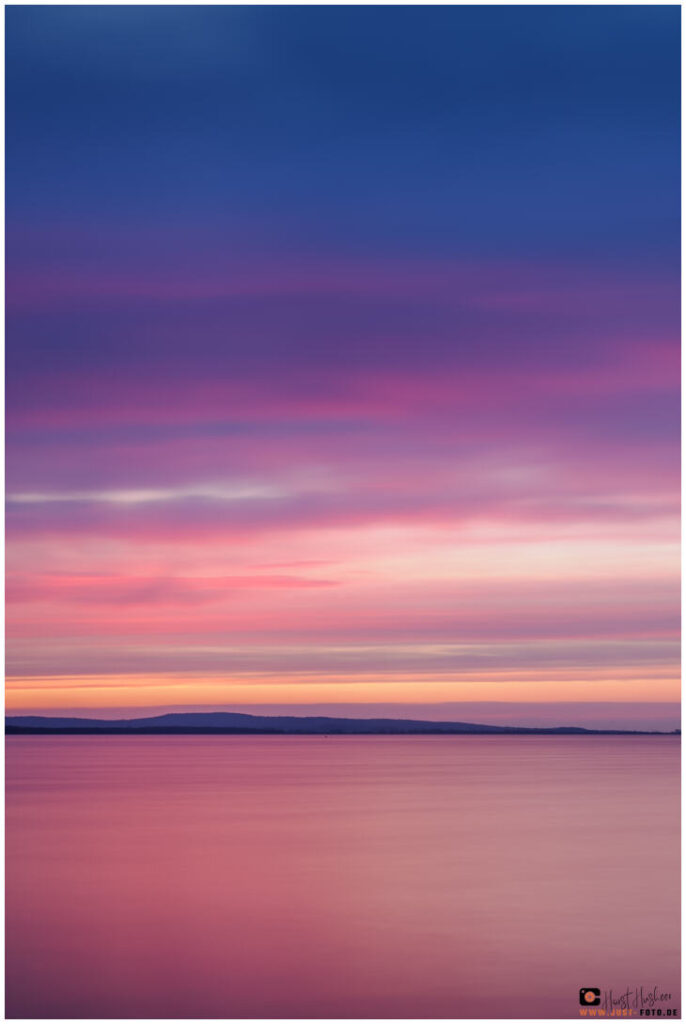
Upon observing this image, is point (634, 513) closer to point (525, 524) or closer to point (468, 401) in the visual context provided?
point (525, 524)

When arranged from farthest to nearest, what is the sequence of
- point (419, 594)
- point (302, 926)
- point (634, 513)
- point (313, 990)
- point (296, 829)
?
1. point (296, 829)
2. point (419, 594)
3. point (634, 513)
4. point (302, 926)
5. point (313, 990)

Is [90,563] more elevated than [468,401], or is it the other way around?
[468,401]

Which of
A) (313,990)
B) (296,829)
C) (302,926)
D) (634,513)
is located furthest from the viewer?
(296,829)

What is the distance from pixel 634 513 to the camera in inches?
338

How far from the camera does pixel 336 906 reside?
332 inches

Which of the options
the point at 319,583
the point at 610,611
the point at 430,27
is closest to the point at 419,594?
the point at 319,583

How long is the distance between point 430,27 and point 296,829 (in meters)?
7.90

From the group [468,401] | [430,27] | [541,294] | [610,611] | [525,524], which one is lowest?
[610,611]

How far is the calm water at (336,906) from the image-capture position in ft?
22.6

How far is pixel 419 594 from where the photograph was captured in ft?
31.0

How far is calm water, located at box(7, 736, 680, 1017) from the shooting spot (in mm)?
6898

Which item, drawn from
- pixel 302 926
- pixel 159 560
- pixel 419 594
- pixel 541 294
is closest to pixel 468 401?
pixel 541 294

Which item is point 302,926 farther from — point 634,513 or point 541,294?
point 541,294

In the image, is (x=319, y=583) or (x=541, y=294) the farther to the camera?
(x=319, y=583)
